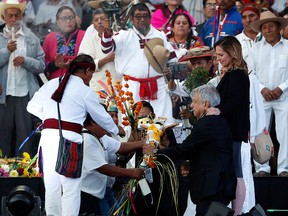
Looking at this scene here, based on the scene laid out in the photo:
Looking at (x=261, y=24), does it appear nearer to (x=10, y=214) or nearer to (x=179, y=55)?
(x=179, y=55)

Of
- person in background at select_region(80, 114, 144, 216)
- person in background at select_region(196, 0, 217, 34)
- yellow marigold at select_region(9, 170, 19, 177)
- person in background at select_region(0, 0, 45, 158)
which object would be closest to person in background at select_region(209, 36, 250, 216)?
person in background at select_region(80, 114, 144, 216)

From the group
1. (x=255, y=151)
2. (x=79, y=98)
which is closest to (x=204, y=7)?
(x=255, y=151)

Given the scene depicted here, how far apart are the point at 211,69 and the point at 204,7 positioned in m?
2.58

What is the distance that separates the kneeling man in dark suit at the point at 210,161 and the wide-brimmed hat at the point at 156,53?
4185mm

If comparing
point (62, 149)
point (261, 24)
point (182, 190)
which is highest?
point (261, 24)

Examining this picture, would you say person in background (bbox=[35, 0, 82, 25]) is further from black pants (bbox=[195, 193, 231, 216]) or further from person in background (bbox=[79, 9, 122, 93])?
black pants (bbox=[195, 193, 231, 216])

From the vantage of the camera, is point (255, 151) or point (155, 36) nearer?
point (255, 151)

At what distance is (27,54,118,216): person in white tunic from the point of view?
11.6 meters

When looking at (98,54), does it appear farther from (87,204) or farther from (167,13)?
(87,204)

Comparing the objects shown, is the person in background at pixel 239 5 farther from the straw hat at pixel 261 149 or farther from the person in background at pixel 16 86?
the straw hat at pixel 261 149

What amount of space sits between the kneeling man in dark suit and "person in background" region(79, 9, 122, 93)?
479 centimetres

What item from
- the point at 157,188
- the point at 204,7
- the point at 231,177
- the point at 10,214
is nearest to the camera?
the point at 10,214

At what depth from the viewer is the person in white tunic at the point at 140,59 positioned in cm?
1543

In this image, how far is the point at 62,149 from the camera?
1158cm
